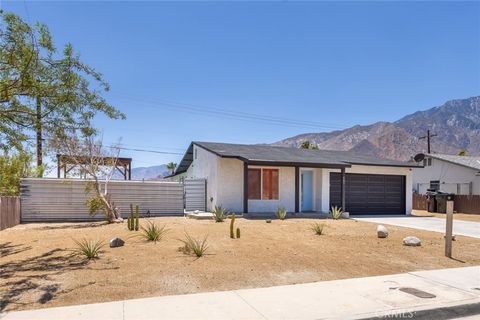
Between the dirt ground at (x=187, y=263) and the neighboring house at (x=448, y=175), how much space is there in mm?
20330

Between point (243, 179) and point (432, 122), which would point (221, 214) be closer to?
point (243, 179)

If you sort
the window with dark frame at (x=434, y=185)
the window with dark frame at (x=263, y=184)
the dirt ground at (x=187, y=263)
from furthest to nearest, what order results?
1. the window with dark frame at (x=434, y=185)
2. the window with dark frame at (x=263, y=184)
3. the dirt ground at (x=187, y=263)

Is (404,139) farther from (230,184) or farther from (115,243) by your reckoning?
(115,243)

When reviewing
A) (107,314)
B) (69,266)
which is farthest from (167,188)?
(107,314)

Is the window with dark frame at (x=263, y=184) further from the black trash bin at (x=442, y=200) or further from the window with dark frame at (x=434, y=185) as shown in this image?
the window with dark frame at (x=434, y=185)

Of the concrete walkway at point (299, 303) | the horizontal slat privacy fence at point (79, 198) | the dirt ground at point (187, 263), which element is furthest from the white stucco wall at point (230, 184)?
the concrete walkway at point (299, 303)

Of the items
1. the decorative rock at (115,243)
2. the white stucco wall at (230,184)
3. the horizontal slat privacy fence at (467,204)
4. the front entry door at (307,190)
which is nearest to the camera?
the decorative rock at (115,243)

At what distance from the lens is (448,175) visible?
31.1 m

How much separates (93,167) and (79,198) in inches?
73.3

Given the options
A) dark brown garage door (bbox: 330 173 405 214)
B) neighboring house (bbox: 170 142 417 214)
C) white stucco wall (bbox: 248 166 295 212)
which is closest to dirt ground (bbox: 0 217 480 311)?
neighboring house (bbox: 170 142 417 214)

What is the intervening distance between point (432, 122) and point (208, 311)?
221m

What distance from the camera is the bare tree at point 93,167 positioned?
628 inches

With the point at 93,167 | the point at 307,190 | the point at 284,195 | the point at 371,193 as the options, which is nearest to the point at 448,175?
the point at 371,193

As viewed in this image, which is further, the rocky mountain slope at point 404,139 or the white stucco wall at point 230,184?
the rocky mountain slope at point 404,139
